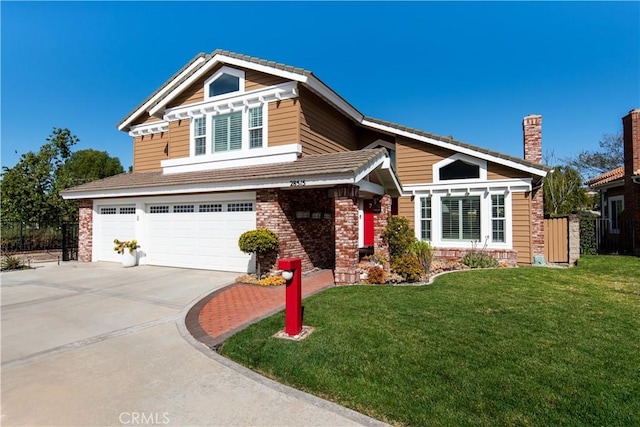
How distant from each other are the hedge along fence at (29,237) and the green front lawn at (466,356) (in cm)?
1800

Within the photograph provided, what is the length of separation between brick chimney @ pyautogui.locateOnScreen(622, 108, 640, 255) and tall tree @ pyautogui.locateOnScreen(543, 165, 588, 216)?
2589 millimetres

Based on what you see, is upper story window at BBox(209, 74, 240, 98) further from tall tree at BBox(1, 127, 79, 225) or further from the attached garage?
tall tree at BBox(1, 127, 79, 225)

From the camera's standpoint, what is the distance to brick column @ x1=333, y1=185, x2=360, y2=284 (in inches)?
360

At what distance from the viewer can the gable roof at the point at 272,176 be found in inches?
355

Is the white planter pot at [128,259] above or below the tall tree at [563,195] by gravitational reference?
below

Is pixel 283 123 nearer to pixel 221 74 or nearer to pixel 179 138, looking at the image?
pixel 221 74

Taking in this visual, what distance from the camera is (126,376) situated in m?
4.07

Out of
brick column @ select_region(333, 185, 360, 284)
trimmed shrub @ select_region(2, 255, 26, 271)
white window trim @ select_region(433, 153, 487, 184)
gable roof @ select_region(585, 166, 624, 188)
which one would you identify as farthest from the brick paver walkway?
gable roof @ select_region(585, 166, 624, 188)

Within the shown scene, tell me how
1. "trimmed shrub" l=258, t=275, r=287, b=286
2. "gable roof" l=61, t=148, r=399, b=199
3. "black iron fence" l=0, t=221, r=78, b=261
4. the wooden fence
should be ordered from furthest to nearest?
"black iron fence" l=0, t=221, r=78, b=261 < the wooden fence < "trimmed shrub" l=258, t=275, r=287, b=286 < "gable roof" l=61, t=148, r=399, b=199

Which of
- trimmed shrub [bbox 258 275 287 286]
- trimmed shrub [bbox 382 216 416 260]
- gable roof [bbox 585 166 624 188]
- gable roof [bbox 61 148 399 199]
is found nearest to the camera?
gable roof [bbox 61 148 399 199]

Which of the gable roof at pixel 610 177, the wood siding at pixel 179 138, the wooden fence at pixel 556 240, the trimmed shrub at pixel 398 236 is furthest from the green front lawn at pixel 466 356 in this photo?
the gable roof at pixel 610 177

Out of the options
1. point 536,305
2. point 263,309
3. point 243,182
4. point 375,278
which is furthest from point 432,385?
point 243,182

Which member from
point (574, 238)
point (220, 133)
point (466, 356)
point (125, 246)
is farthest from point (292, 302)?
point (574, 238)

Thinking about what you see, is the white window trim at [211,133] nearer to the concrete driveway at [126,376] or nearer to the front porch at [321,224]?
the front porch at [321,224]
